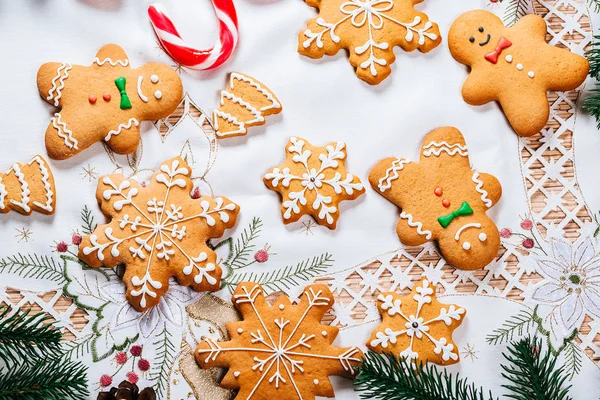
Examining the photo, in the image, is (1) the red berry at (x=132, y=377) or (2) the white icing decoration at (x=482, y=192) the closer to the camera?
(1) the red berry at (x=132, y=377)

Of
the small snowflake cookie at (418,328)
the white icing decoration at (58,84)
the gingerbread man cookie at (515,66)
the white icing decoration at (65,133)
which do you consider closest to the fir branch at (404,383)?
the small snowflake cookie at (418,328)

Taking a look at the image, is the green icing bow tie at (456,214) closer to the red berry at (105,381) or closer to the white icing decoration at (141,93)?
the white icing decoration at (141,93)

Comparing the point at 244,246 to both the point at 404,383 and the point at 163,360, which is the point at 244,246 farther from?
the point at 404,383

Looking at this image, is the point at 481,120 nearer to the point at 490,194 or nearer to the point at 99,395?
the point at 490,194

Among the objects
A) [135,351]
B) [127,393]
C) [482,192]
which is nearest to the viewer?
[127,393]

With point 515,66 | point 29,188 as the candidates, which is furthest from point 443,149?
point 29,188

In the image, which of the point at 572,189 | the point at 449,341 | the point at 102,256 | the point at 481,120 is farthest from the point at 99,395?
the point at 572,189

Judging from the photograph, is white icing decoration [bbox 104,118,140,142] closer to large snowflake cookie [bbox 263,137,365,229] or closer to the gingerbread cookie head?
large snowflake cookie [bbox 263,137,365,229]
